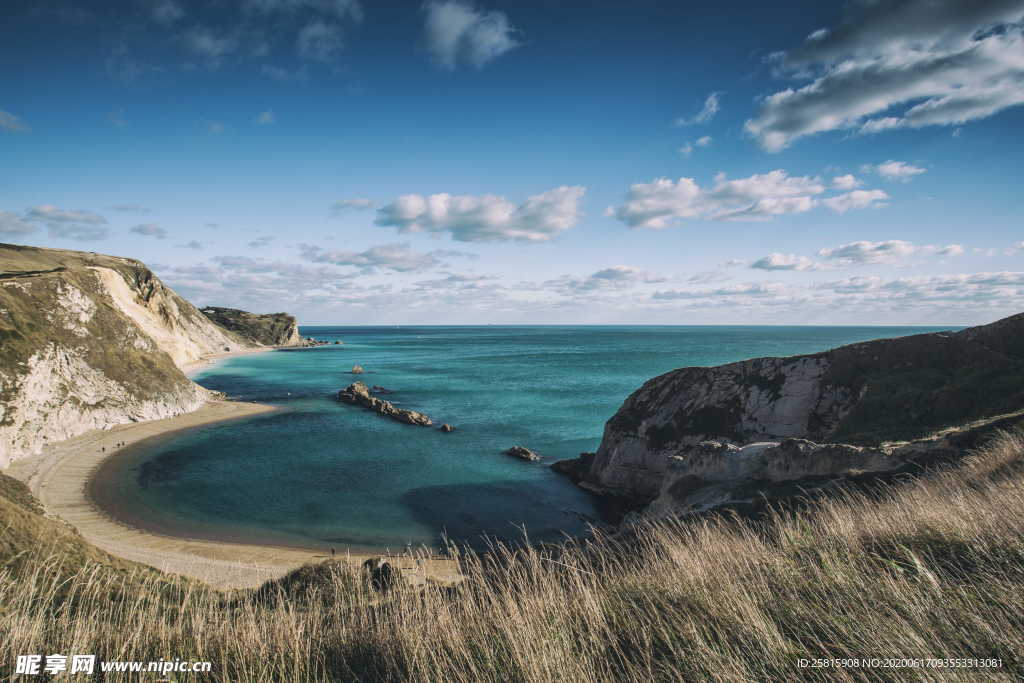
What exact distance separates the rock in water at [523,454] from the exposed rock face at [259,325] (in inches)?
5919

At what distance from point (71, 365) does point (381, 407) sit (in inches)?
1140

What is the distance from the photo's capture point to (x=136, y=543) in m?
21.2

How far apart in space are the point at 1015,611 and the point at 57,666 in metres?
9.13

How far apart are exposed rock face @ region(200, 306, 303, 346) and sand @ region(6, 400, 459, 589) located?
13720 cm

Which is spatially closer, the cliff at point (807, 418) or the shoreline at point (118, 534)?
the cliff at point (807, 418)

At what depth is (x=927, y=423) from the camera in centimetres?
→ 1877

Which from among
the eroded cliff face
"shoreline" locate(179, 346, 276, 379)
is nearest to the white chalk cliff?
Answer: the eroded cliff face

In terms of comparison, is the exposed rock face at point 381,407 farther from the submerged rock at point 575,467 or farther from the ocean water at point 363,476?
the submerged rock at point 575,467

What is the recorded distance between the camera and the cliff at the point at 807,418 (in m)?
15.6

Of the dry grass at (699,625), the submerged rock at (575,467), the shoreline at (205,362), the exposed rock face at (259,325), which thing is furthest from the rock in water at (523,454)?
the exposed rock face at (259,325)

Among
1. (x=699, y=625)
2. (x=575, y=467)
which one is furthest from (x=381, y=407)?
(x=699, y=625)

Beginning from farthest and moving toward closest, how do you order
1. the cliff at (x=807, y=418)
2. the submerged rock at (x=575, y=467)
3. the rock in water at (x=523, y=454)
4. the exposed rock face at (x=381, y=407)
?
the exposed rock face at (x=381, y=407) < the rock in water at (x=523, y=454) < the submerged rock at (x=575, y=467) < the cliff at (x=807, y=418)

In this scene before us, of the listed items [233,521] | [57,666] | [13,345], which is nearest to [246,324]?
[13,345]

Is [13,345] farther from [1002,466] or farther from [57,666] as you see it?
[1002,466]
